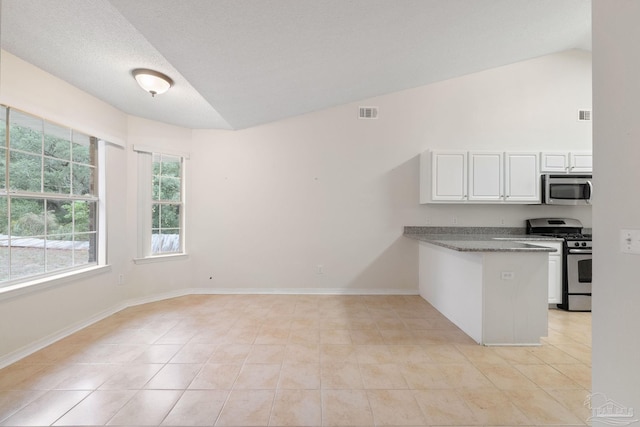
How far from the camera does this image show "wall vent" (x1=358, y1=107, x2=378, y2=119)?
171 inches

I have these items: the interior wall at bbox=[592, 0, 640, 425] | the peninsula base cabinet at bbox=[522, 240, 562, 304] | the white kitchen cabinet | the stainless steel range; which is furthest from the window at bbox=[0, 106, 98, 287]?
the stainless steel range

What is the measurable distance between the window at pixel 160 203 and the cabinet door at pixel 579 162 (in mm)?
5425

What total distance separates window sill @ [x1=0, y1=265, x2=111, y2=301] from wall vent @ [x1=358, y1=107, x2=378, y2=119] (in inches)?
155

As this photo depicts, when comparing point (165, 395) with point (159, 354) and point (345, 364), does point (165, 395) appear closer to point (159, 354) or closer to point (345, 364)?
point (159, 354)

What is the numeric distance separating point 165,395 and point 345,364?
1.29 meters

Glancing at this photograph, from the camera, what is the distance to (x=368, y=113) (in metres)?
4.34

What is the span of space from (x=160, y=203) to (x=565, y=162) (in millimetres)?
5592

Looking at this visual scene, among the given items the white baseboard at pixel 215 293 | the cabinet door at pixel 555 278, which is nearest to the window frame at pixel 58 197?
the white baseboard at pixel 215 293

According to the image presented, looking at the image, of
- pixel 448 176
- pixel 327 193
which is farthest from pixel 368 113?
pixel 448 176

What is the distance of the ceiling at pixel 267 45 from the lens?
2002 mm

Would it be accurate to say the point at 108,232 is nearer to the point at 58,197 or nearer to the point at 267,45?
the point at 58,197

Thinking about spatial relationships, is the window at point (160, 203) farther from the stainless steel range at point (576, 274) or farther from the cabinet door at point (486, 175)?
the stainless steel range at point (576, 274)

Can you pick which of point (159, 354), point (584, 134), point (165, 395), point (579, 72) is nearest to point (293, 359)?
point (165, 395)

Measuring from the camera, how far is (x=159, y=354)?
2.44 metres
